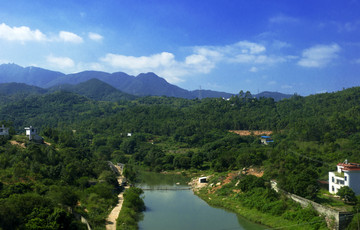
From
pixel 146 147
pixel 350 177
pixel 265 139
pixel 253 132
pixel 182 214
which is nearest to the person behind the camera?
pixel 350 177

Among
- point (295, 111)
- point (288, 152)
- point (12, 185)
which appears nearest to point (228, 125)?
point (295, 111)

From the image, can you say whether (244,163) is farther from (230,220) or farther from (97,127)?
(97,127)

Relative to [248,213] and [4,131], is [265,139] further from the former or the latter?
[4,131]

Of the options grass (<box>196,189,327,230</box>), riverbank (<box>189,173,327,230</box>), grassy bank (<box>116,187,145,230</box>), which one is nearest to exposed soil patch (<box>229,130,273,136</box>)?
riverbank (<box>189,173,327,230</box>)

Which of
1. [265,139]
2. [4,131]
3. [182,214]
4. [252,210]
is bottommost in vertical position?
[182,214]

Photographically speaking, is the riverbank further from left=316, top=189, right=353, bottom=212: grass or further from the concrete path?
the concrete path

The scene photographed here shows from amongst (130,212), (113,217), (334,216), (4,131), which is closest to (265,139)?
(130,212)

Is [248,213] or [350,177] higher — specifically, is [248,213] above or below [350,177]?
below

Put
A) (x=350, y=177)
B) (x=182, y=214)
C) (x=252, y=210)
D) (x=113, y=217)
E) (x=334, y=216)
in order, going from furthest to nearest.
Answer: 1. (x=182, y=214)
2. (x=252, y=210)
3. (x=350, y=177)
4. (x=113, y=217)
5. (x=334, y=216)
